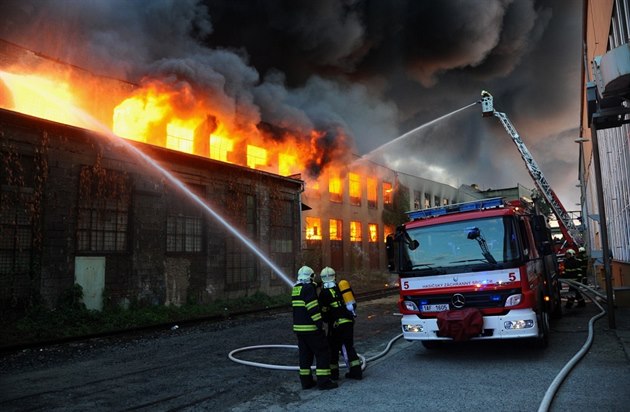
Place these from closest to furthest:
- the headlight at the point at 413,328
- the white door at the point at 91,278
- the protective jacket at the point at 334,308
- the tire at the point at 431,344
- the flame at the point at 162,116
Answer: the protective jacket at the point at 334,308 → the headlight at the point at 413,328 → the tire at the point at 431,344 → the white door at the point at 91,278 → the flame at the point at 162,116

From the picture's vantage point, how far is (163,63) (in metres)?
14.8

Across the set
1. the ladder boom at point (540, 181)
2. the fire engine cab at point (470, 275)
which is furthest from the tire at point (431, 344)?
the ladder boom at point (540, 181)

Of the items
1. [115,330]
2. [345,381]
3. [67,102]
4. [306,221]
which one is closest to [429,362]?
[345,381]

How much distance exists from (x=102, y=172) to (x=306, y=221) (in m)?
14.8

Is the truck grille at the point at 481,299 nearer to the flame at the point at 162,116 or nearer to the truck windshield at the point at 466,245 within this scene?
the truck windshield at the point at 466,245

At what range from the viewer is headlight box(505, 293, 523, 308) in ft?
19.1

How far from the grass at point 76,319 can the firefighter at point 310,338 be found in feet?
21.4

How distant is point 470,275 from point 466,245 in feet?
1.84

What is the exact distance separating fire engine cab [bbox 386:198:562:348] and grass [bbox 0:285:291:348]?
25.0 ft

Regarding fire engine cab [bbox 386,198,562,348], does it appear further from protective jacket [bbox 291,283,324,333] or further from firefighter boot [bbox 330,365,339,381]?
protective jacket [bbox 291,283,324,333]

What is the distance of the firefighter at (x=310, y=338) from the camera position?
5242mm

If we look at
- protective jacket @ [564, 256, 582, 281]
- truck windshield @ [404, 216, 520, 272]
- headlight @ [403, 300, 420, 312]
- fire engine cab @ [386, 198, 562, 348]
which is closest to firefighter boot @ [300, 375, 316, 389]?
fire engine cab @ [386, 198, 562, 348]

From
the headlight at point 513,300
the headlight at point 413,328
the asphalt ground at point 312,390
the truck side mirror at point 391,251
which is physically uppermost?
the truck side mirror at point 391,251

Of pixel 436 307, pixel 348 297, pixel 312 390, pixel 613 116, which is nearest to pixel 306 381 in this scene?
pixel 312 390
